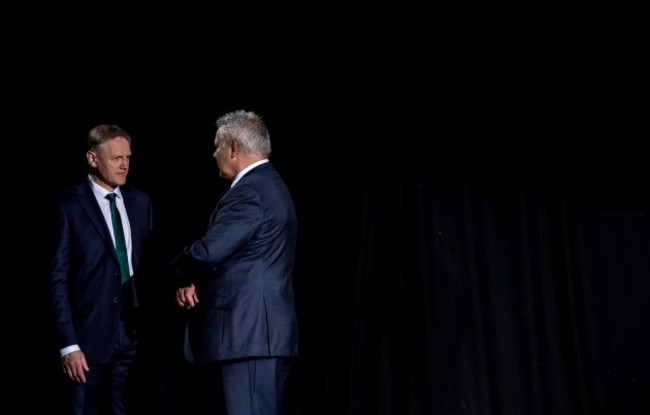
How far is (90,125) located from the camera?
3.42 meters

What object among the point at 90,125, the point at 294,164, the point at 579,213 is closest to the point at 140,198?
the point at 90,125

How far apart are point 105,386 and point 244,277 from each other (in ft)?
2.48

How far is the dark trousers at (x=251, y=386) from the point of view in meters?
2.46

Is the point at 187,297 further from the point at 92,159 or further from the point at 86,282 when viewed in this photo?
the point at 92,159

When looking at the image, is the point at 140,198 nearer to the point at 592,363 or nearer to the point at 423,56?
the point at 423,56

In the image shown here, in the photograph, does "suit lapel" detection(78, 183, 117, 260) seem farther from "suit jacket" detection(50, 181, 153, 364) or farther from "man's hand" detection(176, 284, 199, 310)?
"man's hand" detection(176, 284, 199, 310)

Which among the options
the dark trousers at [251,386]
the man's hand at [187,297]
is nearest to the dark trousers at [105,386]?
the man's hand at [187,297]

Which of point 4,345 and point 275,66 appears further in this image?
point 275,66

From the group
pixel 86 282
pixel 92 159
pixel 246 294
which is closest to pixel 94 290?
pixel 86 282

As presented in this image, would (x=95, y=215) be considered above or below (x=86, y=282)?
above

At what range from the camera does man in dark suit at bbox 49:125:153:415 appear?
2635mm

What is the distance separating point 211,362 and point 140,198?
855 millimetres

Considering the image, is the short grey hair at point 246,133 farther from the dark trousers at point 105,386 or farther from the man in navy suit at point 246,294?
the dark trousers at point 105,386

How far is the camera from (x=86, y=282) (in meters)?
2.71
